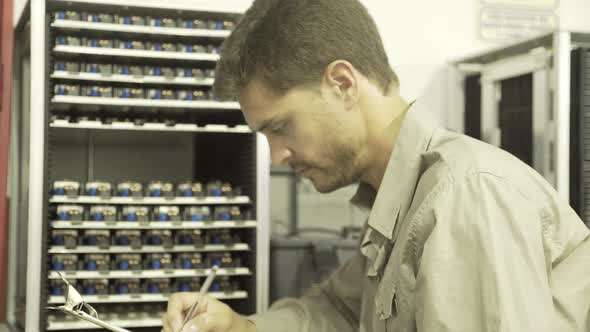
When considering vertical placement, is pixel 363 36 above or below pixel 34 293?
above

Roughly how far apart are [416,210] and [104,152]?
5.04ft

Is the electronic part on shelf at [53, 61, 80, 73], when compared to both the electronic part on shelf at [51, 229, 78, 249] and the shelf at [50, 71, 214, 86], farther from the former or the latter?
the electronic part on shelf at [51, 229, 78, 249]

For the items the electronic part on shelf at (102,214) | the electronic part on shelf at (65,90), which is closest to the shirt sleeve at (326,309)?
the electronic part on shelf at (102,214)

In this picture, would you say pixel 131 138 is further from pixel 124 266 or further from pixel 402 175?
pixel 402 175

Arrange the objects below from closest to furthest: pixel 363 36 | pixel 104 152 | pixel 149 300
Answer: pixel 363 36 < pixel 149 300 < pixel 104 152

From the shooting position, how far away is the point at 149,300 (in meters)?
1.92

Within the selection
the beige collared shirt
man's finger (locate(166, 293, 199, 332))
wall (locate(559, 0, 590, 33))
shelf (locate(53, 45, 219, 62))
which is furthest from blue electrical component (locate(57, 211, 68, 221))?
wall (locate(559, 0, 590, 33))

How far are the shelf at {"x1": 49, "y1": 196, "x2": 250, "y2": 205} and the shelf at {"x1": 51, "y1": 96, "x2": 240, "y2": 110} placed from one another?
25 cm

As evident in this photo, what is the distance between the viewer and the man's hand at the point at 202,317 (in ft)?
4.32

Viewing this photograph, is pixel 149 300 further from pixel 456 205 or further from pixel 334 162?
pixel 456 205

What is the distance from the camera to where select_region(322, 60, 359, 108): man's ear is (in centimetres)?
117

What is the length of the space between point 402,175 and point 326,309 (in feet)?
1.64

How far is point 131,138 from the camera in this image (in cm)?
229

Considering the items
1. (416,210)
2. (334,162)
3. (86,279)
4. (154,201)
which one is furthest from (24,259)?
(416,210)
